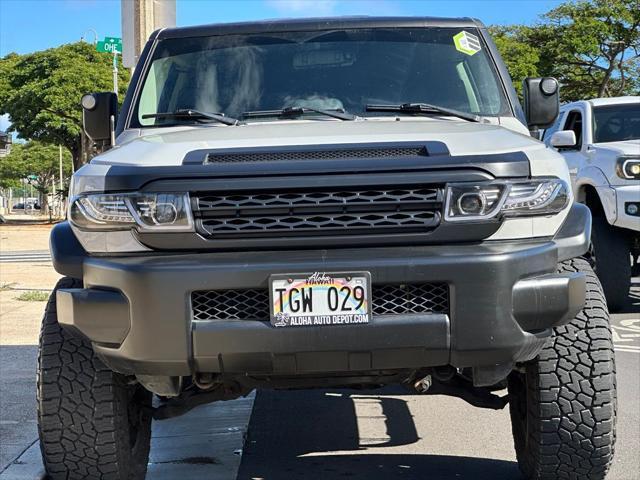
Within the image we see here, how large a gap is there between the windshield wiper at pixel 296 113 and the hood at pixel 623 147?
5.50 meters

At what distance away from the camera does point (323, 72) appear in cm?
463

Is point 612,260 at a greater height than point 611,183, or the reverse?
point 611,183

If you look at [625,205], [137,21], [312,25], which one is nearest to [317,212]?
[312,25]

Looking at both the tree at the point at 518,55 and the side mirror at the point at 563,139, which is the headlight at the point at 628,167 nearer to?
the side mirror at the point at 563,139

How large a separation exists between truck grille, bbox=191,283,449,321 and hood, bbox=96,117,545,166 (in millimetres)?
510

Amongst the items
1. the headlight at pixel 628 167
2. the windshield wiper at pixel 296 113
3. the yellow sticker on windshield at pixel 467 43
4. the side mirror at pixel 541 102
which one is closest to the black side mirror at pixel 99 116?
the windshield wiper at pixel 296 113

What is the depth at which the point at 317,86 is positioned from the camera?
180 inches

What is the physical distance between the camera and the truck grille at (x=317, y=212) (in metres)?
3.29

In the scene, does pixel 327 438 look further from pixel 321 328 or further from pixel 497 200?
pixel 497 200

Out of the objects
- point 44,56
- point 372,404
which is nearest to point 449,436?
point 372,404

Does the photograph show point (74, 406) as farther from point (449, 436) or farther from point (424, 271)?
point (449, 436)

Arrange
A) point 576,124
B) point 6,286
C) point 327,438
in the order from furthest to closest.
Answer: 1. point 6,286
2. point 576,124
3. point 327,438

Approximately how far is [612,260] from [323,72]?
212 inches

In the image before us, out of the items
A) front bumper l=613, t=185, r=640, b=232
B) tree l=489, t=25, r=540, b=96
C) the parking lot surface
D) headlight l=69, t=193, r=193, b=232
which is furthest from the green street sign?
tree l=489, t=25, r=540, b=96
